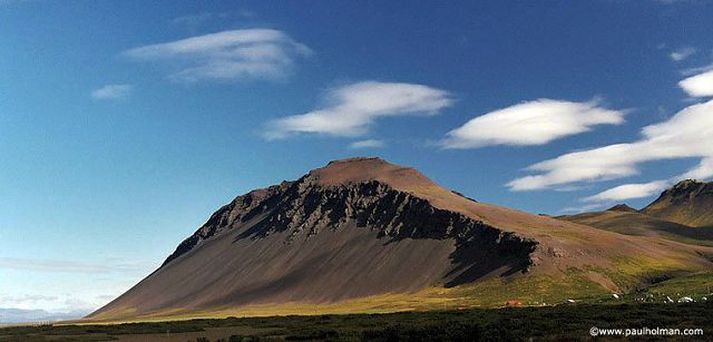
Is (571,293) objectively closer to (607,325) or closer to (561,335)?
(607,325)

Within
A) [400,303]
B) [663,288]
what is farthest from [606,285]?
[400,303]

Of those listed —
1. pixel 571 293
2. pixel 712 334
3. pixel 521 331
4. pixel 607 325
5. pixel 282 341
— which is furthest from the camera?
pixel 571 293

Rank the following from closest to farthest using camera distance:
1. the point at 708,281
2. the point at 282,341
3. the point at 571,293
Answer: the point at 282,341 < the point at 708,281 < the point at 571,293

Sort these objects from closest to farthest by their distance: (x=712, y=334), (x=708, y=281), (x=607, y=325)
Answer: (x=712, y=334) < (x=607, y=325) < (x=708, y=281)

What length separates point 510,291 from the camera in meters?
193

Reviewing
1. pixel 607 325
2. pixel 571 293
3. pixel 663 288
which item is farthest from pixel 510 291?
pixel 607 325

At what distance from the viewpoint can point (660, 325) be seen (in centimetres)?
6094

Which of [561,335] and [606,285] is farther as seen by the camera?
[606,285]

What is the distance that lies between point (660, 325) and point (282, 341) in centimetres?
3828

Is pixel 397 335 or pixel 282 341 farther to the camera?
pixel 282 341

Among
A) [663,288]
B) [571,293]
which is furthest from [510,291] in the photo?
[663,288]

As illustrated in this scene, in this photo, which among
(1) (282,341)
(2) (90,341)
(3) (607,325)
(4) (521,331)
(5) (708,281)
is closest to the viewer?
(4) (521,331)

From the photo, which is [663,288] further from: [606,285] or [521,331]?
[521,331]

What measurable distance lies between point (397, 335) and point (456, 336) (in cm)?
773
